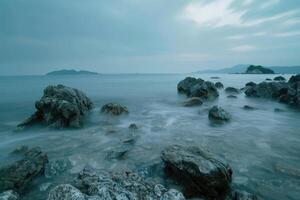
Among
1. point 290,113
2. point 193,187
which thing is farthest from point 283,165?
point 290,113

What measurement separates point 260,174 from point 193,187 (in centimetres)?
335

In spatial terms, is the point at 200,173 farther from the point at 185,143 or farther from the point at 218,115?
the point at 218,115

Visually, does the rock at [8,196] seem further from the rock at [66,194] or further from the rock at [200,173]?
the rock at [200,173]

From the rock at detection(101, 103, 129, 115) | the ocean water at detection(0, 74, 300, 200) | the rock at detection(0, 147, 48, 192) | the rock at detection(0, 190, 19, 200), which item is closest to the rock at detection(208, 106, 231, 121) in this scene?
the ocean water at detection(0, 74, 300, 200)

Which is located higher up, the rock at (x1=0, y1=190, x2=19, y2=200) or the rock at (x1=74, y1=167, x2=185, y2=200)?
the rock at (x1=74, y1=167, x2=185, y2=200)

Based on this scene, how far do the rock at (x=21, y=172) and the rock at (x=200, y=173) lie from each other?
5.09 metres

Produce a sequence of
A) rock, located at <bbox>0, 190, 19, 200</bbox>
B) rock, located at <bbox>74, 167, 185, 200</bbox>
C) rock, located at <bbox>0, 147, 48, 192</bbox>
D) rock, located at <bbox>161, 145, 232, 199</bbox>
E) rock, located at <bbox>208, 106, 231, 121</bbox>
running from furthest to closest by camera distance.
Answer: rock, located at <bbox>208, 106, 231, 121</bbox>
rock, located at <bbox>0, 147, 48, 192</bbox>
rock, located at <bbox>161, 145, 232, 199</bbox>
rock, located at <bbox>0, 190, 19, 200</bbox>
rock, located at <bbox>74, 167, 185, 200</bbox>

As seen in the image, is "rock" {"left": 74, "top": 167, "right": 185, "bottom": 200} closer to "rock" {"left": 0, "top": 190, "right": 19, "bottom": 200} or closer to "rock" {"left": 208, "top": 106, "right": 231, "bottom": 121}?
"rock" {"left": 0, "top": 190, "right": 19, "bottom": 200}

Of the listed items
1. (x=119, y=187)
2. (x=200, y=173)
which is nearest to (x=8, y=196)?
(x=119, y=187)

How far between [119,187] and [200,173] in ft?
10.3

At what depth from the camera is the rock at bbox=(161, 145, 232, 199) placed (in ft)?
25.0

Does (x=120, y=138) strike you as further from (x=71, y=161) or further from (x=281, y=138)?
(x=281, y=138)

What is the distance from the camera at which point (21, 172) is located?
27.9ft

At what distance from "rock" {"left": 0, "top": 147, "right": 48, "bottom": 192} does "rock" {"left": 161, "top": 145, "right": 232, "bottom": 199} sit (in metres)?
5.09
